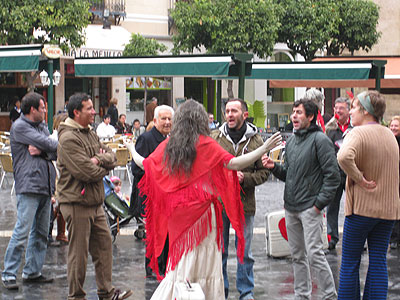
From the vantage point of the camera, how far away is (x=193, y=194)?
547 centimetres

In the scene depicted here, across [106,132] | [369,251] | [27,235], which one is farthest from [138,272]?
[106,132]

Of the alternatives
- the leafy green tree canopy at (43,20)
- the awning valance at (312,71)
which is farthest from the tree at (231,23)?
the awning valance at (312,71)

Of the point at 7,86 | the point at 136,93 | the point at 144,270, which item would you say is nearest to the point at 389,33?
the point at 136,93

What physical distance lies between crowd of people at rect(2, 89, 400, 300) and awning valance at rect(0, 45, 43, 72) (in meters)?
7.46

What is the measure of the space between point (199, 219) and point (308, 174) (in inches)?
59.8

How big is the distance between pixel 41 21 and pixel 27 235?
64.5ft

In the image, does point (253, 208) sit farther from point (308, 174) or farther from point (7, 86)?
point (7, 86)

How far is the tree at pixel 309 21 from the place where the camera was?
3456cm

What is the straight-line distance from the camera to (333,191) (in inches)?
260

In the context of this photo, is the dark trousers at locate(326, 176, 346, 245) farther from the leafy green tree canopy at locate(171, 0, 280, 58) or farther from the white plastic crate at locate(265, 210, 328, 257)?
the leafy green tree canopy at locate(171, 0, 280, 58)

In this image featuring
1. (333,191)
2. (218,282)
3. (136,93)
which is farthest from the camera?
(136,93)

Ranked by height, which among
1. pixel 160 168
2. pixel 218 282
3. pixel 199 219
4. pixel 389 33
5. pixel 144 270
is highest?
pixel 389 33

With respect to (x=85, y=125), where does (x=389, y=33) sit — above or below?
above

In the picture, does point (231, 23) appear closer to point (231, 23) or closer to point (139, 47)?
point (231, 23)
